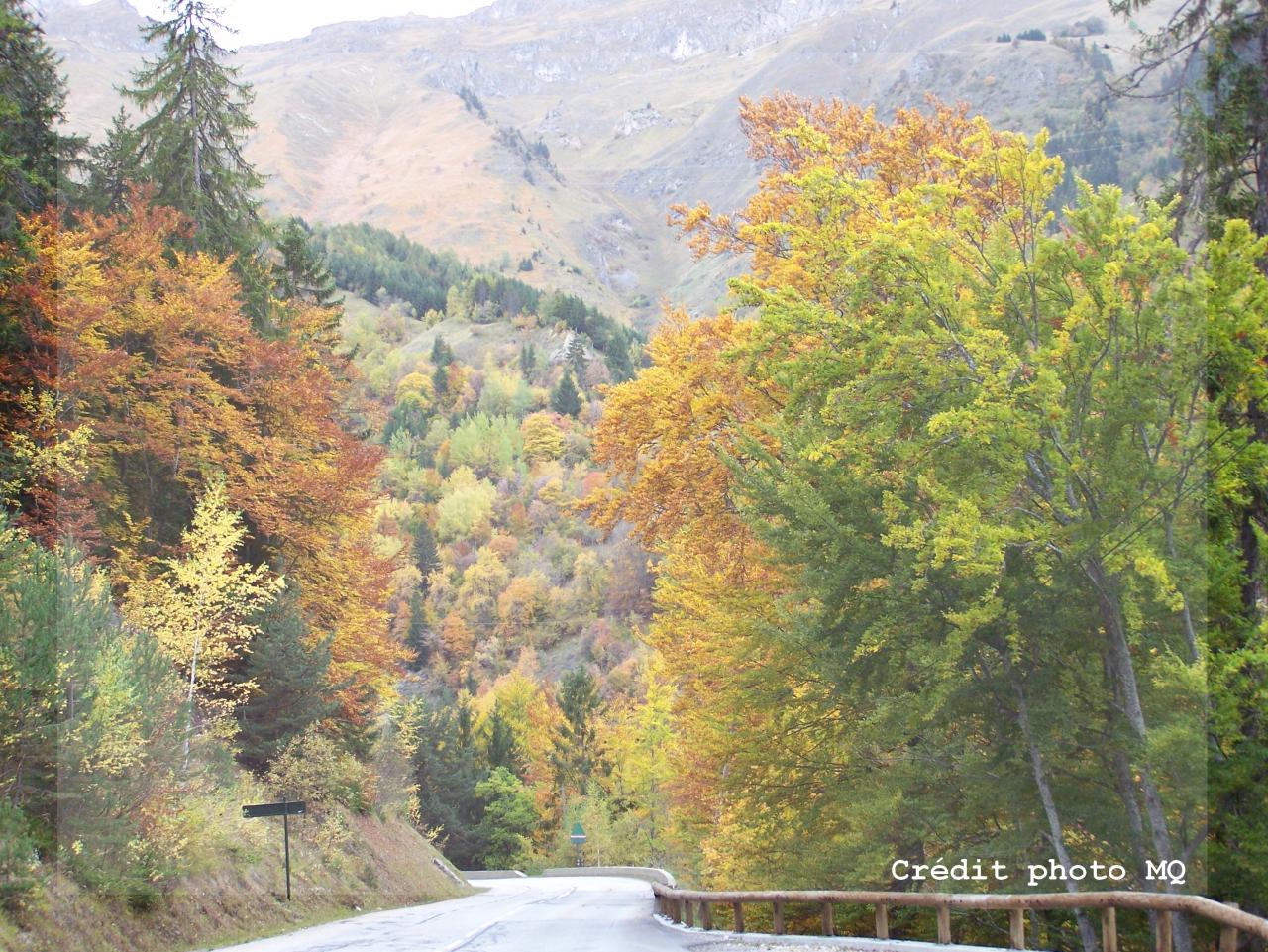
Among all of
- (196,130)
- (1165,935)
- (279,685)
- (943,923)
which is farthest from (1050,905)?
(196,130)

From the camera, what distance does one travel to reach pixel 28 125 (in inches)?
1066

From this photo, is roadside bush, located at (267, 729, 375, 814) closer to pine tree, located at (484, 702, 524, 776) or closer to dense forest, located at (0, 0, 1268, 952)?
dense forest, located at (0, 0, 1268, 952)

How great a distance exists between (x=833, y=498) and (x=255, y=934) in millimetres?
12584

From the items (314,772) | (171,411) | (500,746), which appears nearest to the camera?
(171,411)

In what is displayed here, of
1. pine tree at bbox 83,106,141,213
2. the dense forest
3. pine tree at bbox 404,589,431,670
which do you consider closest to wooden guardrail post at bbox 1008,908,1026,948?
the dense forest

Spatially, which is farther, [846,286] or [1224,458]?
[846,286]

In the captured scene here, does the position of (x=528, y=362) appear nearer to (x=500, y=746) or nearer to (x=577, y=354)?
(x=577, y=354)

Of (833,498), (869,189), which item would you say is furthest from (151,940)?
(869,189)

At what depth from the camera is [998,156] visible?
1334 centimetres

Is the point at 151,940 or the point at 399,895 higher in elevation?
the point at 151,940

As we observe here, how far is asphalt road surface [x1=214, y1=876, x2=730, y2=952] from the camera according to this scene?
47.4 feet

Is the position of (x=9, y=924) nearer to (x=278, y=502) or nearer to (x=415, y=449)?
(x=278, y=502)

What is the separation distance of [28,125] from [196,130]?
197 inches

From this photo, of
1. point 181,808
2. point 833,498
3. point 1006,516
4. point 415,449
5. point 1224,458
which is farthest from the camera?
point 415,449
